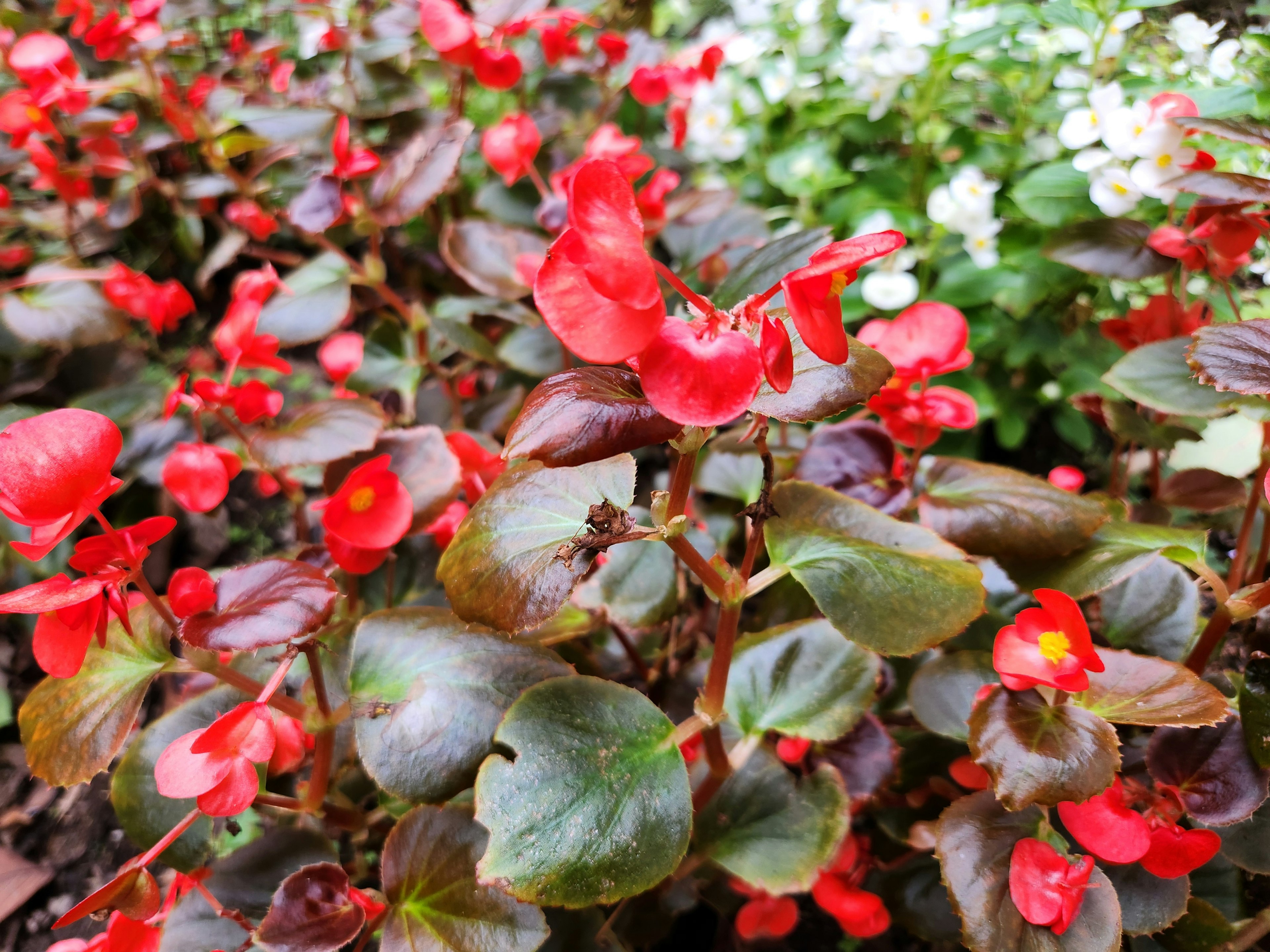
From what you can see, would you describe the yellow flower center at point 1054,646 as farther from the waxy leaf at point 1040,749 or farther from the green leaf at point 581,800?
the green leaf at point 581,800

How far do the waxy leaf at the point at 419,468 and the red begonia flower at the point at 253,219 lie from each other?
554mm

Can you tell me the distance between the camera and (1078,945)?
488 mm

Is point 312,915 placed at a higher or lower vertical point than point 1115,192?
lower

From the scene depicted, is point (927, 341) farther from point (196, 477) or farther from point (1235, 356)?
point (196, 477)

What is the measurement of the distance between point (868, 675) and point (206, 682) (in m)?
0.57

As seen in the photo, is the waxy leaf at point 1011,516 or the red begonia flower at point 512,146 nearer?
the waxy leaf at point 1011,516

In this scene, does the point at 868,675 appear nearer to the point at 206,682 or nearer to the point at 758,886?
the point at 758,886

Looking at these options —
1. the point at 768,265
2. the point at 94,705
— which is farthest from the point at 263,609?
the point at 768,265

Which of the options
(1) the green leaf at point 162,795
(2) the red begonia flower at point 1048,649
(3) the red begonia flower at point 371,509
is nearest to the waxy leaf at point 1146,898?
(2) the red begonia flower at point 1048,649

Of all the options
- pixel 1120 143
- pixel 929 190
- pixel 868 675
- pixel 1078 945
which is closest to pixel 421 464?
pixel 868 675

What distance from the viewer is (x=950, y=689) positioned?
593mm

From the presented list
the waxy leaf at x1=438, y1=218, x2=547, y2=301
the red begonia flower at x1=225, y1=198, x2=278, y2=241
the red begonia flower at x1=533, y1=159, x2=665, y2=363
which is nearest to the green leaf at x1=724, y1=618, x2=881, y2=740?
the red begonia flower at x1=533, y1=159, x2=665, y2=363

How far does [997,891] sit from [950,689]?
14 centimetres

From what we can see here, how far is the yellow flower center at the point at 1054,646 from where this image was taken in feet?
1.52
